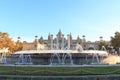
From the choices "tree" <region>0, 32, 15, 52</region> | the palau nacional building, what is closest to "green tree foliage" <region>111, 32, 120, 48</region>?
the palau nacional building

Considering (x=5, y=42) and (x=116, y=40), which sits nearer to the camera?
(x=5, y=42)

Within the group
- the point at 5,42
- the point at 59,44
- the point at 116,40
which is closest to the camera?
the point at 5,42

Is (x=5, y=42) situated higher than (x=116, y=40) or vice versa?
(x=116, y=40)

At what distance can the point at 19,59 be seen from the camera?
25.6 meters

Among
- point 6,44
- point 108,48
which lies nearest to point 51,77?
point 6,44

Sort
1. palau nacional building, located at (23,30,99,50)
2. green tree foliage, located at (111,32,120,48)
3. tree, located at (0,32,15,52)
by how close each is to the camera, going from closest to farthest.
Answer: tree, located at (0,32,15,52) → green tree foliage, located at (111,32,120,48) → palau nacional building, located at (23,30,99,50)

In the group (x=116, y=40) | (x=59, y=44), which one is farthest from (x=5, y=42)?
(x=59, y=44)

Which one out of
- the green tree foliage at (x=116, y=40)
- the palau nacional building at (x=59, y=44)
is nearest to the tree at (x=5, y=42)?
the palau nacional building at (x=59, y=44)

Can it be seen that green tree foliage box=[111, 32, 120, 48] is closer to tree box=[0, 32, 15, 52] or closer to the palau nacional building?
the palau nacional building

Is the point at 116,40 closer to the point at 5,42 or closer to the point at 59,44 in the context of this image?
the point at 5,42

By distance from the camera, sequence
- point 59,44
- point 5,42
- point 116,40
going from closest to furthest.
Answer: point 5,42
point 116,40
point 59,44

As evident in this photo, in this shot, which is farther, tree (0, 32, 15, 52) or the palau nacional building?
the palau nacional building

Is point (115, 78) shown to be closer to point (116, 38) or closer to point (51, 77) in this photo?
point (51, 77)

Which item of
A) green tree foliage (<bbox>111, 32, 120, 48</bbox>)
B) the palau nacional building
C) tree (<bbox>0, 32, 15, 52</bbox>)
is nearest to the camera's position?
tree (<bbox>0, 32, 15, 52</bbox>)
